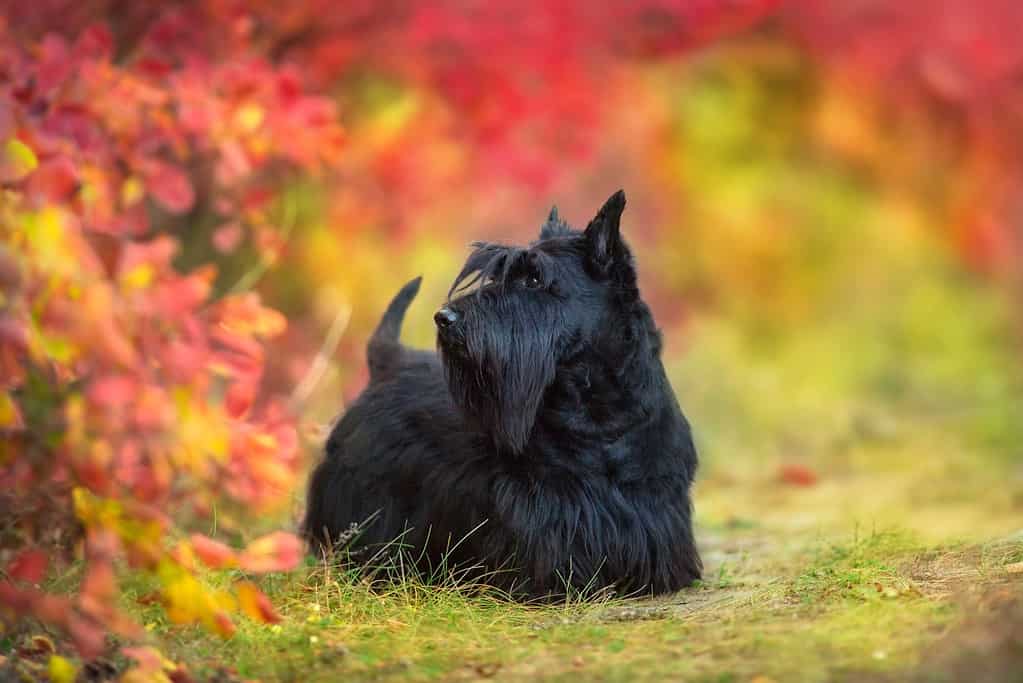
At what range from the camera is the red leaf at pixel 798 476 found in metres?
7.33

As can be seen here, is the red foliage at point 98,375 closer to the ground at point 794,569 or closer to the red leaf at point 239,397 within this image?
the red leaf at point 239,397

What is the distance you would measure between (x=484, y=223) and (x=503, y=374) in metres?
6.85

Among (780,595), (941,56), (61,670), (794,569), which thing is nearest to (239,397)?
(61,670)

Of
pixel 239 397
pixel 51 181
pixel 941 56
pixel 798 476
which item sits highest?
pixel 941 56

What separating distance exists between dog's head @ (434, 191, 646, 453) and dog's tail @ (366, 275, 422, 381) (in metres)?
0.90

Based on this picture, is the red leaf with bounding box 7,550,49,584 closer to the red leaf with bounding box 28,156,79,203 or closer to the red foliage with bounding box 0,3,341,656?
the red foliage with bounding box 0,3,341,656

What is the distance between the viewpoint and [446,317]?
3740 millimetres

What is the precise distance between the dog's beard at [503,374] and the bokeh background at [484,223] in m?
0.57

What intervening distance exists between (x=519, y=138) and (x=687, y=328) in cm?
371

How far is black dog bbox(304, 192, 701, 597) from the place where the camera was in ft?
12.6

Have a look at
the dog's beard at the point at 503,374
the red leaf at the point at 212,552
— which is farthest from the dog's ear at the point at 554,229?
the red leaf at the point at 212,552

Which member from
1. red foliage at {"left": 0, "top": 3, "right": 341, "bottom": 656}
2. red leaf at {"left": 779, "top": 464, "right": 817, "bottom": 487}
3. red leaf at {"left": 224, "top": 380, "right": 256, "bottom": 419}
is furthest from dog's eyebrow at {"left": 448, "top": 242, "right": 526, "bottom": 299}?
red leaf at {"left": 779, "top": 464, "right": 817, "bottom": 487}

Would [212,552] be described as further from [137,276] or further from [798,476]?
[798,476]

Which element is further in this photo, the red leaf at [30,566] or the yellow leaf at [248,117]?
the yellow leaf at [248,117]
